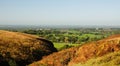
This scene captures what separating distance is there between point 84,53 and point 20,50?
14.7 m

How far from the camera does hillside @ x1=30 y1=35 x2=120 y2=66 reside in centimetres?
2283

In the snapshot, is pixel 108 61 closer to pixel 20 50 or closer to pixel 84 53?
pixel 84 53

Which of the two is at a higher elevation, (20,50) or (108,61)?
(108,61)

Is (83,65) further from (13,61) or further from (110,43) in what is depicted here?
(13,61)

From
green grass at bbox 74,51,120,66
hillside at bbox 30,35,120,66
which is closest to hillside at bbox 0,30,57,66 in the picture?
hillside at bbox 30,35,120,66

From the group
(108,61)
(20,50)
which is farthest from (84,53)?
(20,50)

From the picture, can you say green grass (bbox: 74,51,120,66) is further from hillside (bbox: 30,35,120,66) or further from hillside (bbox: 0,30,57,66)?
hillside (bbox: 0,30,57,66)

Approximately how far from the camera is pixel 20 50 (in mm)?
35812

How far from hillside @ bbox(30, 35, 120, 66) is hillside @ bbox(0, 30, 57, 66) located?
27.2ft

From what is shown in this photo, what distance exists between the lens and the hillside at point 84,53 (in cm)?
2283

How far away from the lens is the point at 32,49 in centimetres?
3725

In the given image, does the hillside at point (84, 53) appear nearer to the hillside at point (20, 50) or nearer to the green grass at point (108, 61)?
the green grass at point (108, 61)

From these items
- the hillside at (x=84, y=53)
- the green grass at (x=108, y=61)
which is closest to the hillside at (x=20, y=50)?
the hillside at (x=84, y=53)

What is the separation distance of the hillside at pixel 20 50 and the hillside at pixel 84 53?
8290mm
